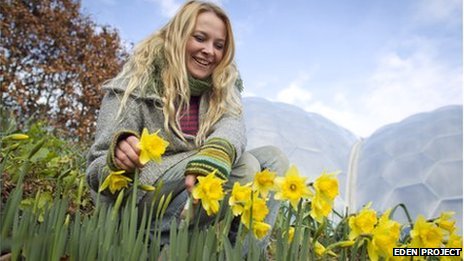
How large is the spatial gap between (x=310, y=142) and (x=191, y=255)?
5.58 metres

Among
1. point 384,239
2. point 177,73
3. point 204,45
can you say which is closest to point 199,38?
point 204,45

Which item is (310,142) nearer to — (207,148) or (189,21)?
(189,21)

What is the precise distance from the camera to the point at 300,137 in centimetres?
655

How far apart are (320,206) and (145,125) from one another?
962mm

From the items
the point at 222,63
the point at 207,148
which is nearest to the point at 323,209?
the point at 207,148

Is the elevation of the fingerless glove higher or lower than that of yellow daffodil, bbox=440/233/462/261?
higher

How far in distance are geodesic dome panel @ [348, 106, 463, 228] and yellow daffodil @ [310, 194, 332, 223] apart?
4.16 metres

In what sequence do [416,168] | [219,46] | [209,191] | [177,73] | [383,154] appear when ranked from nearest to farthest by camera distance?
[209,191]
[177,73]
[219,46]
[416,168]
[383,154]

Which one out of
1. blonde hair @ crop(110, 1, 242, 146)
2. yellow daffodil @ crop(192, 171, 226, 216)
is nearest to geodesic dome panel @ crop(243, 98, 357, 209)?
blonde hair @ crop(110, 1, 242, 146)

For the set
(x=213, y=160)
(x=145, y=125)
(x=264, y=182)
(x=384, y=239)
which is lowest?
(x=384, y=239)

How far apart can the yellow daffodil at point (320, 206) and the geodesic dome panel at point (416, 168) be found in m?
4.16

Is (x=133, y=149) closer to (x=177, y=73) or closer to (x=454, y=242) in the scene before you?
(x=177, y=73)

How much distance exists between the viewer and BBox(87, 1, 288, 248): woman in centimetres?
178

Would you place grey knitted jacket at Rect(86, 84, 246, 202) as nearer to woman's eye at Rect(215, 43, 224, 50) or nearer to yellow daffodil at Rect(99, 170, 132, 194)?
woman's eye at Rect(215, 43, 224, 50)
